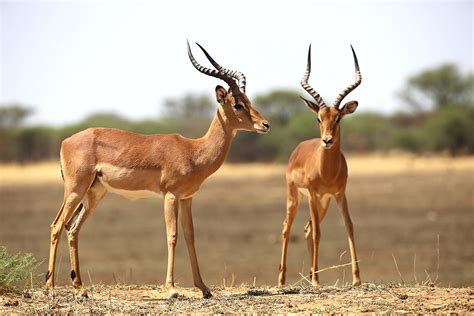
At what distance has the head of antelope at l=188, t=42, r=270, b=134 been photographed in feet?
36.4

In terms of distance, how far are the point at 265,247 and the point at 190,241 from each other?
1340 centimetres

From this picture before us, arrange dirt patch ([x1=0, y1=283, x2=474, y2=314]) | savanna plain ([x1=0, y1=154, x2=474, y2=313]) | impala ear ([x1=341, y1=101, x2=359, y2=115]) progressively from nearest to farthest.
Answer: dirt patch ([x1=0, y1=283, x2=474, y2=314])
savanna plain ([x1=0, y1=154, x2=474, y2=313])
impala ear ([x1=341, y1=101, x2=359, y2=115])

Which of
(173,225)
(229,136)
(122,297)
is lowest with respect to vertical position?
(122,297)

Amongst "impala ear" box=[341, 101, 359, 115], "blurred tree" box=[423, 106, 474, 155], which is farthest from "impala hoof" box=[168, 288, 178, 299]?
"blurred tree" box=[423, 106, 474, 155]

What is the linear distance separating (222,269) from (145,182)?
33.5 ft

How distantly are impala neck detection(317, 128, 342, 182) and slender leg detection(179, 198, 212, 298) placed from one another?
8.36 ft

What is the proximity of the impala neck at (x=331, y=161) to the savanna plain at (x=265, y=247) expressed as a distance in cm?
133

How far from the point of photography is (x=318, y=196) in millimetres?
12953

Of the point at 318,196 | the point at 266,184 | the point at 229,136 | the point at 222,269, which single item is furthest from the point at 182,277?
the point at 266,184

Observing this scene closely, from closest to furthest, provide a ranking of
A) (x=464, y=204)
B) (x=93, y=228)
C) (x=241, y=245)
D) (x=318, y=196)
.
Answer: (x=318, y=196), (x=241, y=245), (x=93, y=228), (x=464, y=204)

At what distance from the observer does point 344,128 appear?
6700 cm

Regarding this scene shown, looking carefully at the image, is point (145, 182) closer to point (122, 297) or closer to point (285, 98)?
point (122, 297)

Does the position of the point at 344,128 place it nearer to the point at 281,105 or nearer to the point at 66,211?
the point at 281,105

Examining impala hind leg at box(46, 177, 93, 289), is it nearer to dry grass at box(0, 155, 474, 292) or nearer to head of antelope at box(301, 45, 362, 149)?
dry grass at box(0, 155, 474, 292)
